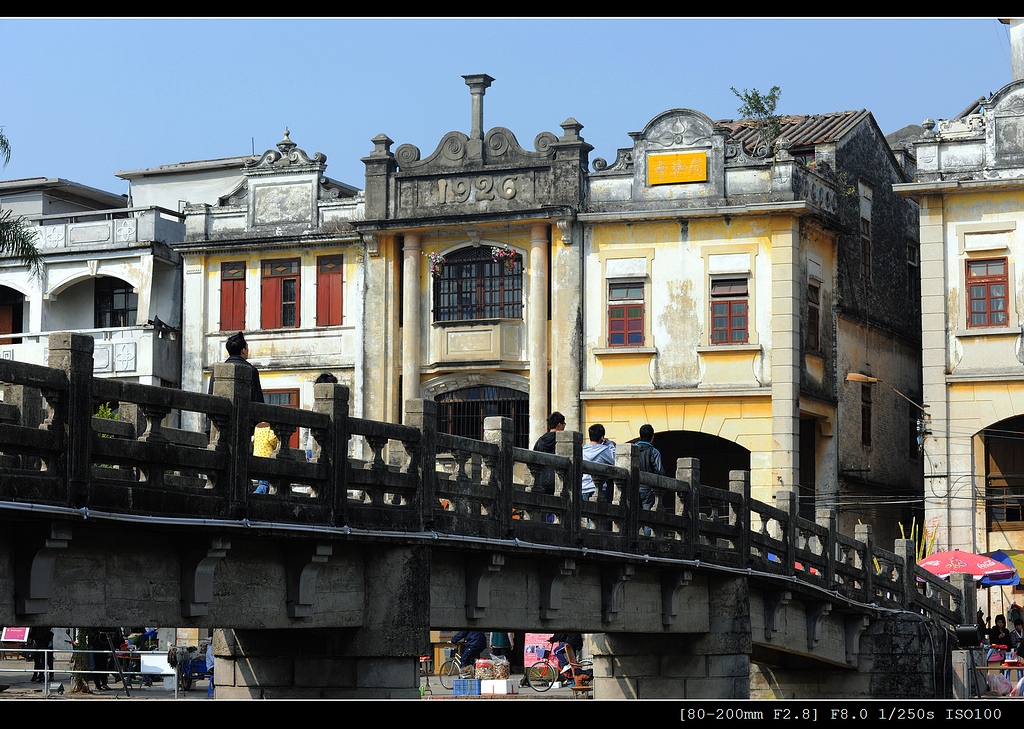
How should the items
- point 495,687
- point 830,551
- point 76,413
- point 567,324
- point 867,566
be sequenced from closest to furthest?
point 76,413
point 830,551
point 867,566
point 495,687
point 567,324

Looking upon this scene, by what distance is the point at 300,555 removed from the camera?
45.6 ft

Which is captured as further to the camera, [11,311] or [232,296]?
[11,311]

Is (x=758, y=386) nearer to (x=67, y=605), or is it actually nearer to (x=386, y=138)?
(x=386, y=138)

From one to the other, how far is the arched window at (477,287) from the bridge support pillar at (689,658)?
13029 mm

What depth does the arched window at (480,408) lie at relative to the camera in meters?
34.2

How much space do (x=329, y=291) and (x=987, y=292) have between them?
49.1ft

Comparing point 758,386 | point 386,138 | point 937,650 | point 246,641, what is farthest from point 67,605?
point 386,138

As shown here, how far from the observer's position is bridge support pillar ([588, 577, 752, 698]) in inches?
850

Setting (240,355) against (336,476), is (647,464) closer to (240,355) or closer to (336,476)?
(336,476)

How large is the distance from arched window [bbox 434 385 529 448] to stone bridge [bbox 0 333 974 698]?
10933 mm

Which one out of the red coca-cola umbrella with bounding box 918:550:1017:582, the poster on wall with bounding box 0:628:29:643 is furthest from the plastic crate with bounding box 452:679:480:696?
the poster on wall with bounding box 0:628:29:643

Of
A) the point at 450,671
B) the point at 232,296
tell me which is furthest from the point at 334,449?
the point at 232,296

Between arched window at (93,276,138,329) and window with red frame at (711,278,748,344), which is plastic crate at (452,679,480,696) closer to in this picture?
window with red frame at (711,278,748,344)

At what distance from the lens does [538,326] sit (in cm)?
3375
